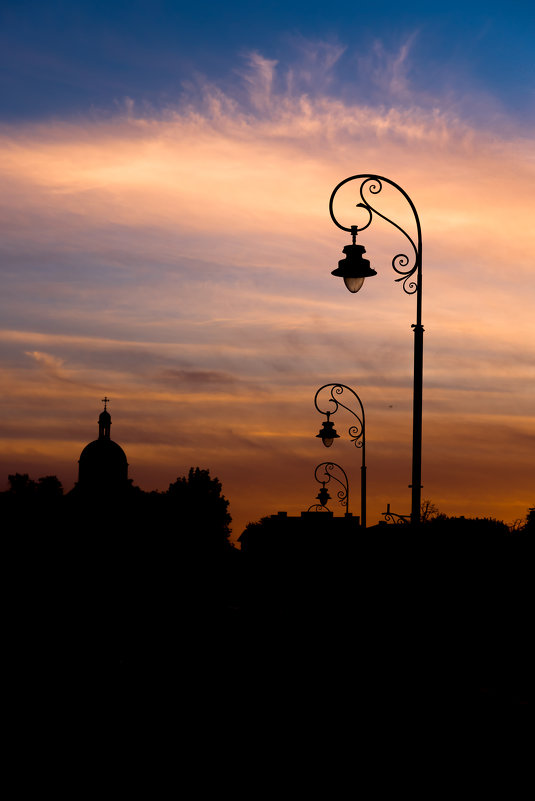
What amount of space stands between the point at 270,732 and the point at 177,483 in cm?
13506

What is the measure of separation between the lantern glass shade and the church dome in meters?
134

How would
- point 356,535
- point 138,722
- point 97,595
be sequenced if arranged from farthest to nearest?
point 97,595 < point 356,535 < point 138,722

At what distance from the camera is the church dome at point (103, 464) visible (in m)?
148

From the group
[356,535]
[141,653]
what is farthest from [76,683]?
[356,535]

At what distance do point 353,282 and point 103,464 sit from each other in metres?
136

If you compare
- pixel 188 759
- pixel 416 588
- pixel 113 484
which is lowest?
pixel 188 759

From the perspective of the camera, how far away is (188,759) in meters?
10.6

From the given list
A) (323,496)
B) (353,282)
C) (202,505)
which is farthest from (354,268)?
(202,505)

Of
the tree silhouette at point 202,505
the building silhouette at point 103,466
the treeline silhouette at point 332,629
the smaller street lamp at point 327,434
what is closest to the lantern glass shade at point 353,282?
the treeline silhouette at point 332,629

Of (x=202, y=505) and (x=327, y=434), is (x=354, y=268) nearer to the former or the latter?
(x=327, y=434)

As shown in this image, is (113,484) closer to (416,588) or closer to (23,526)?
(23,526)

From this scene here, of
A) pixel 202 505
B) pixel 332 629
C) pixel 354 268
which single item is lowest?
pixel 332 629

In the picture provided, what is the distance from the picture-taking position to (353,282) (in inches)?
618

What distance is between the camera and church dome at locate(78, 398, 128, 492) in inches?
5827
